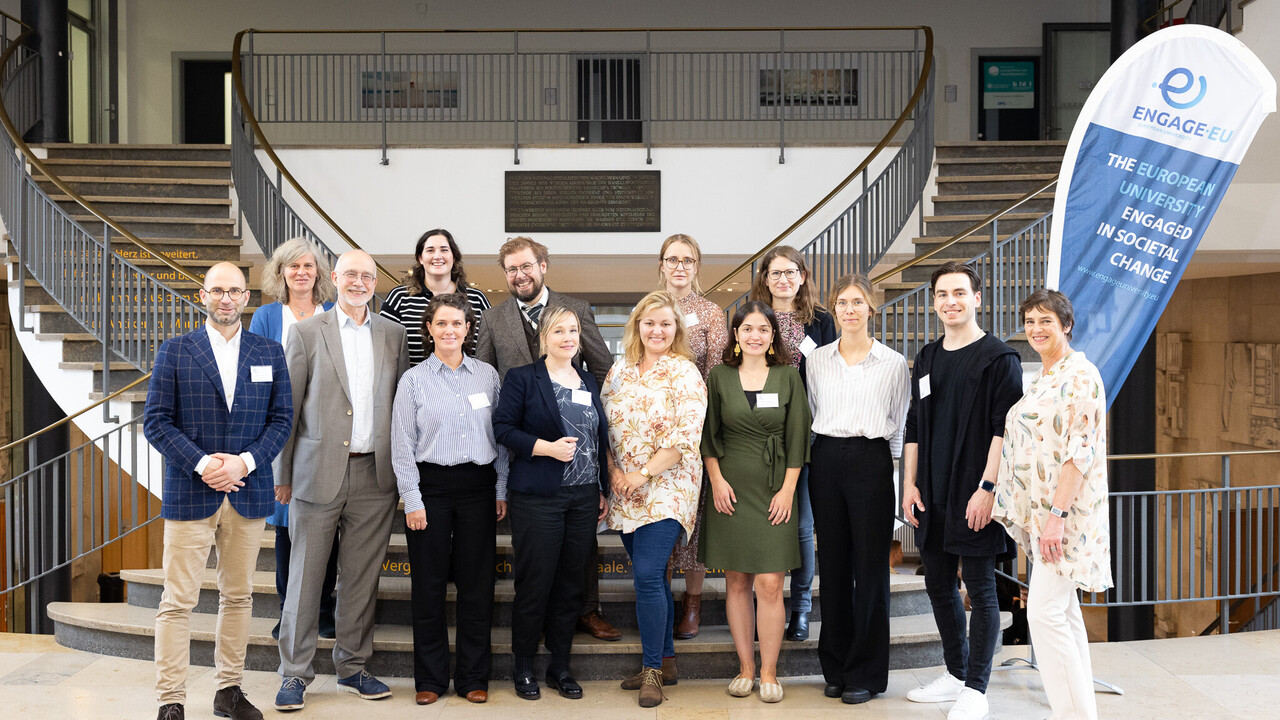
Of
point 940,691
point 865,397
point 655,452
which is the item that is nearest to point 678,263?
point 655,452

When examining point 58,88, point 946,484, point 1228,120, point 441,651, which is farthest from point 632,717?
point 58,88

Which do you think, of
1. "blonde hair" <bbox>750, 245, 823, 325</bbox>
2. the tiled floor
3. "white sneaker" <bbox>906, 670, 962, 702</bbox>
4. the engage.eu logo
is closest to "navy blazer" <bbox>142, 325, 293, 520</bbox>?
the tiled floor

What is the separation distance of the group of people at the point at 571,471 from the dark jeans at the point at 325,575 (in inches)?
0.5

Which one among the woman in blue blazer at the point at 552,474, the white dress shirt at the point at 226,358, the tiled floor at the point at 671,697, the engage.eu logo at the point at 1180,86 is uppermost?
the engage.eu logo at the point at 1180,86

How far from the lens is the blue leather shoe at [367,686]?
3.57 meters

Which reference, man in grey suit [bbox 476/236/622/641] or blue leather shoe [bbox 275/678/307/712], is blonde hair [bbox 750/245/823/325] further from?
blue leather shoe [bbox 275/678/307/712]

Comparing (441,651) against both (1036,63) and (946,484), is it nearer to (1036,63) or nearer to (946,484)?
(946,484)

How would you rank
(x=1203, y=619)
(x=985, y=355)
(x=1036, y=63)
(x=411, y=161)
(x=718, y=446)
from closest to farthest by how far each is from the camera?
(x=985, y=355)
(x=718, y=446)
(x=411, y=161)
(x=1203, y=619)
(x=1036, y=63)

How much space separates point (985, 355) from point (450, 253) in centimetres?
205

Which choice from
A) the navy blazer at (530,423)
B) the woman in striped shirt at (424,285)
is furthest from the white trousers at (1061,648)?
the woman in striped shirt at (424,285)

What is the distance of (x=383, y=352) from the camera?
3566mm

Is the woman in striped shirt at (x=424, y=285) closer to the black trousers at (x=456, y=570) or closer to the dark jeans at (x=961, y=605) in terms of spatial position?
the black trousers at (x=456, y=570)

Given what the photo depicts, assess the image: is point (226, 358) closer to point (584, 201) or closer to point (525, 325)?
point (525, 325)

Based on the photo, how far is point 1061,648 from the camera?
3053 mm
